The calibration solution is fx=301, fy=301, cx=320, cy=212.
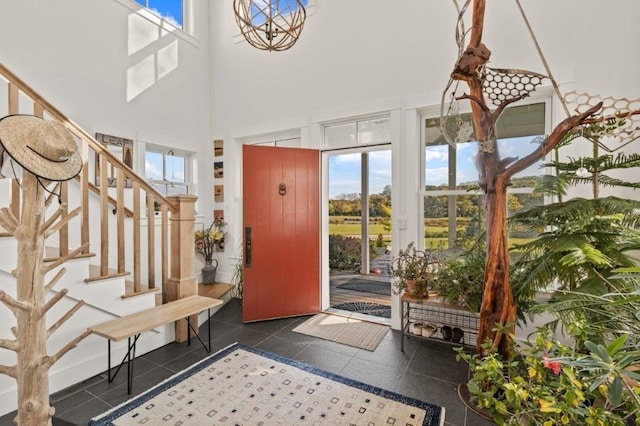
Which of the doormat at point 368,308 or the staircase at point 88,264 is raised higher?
the staircase at point 88,264

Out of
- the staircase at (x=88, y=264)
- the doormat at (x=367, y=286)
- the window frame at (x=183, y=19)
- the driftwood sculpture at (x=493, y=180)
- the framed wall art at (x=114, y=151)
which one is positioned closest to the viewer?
the driftwood sculpture at (x=493, y=180)

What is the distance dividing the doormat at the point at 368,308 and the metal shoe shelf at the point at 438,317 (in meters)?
0.60

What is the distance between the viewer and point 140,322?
2.26 m

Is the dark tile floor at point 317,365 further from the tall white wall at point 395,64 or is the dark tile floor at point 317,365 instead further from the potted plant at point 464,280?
the tall white wall at point 395,64

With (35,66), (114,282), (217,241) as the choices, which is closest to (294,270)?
(217,241)

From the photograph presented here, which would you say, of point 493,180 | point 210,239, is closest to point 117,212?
point 210,239

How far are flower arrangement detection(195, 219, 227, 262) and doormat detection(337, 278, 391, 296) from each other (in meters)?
2.07

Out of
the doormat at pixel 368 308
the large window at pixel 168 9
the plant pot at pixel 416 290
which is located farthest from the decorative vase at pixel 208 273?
the large window at pixel 168 9

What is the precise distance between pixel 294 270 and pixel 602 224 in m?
2.78

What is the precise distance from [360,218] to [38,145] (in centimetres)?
503

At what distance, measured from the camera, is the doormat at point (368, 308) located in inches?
146

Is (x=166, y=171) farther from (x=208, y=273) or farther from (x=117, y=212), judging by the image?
(x=117, y=212)

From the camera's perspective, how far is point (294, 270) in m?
3.63

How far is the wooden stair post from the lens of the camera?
2898 millimetres
